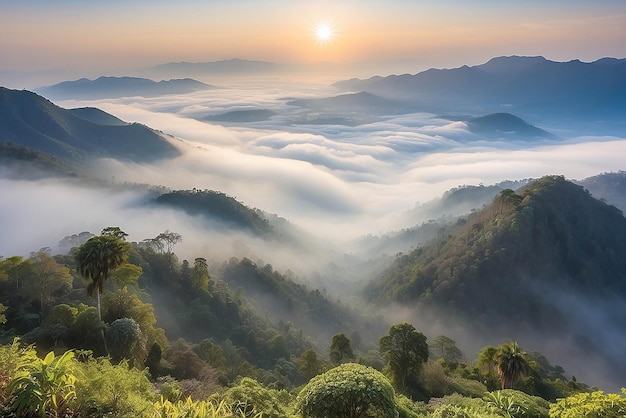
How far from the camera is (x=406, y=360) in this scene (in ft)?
159

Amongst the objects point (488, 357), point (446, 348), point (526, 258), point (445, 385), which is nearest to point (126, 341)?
point (445, 385)

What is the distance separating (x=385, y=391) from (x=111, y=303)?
112ft

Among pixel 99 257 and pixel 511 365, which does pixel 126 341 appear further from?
pixel 511 365

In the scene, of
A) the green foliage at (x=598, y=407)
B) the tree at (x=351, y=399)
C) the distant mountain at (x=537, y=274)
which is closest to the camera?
the green foliage at (x=598, y=407)

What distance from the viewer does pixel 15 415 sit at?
1068 cm

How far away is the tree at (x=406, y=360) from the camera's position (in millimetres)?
48000

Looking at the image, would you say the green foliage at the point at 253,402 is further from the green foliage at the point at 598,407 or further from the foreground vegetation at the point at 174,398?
the green foliage at the point at 598,407

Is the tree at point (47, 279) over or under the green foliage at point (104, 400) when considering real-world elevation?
under

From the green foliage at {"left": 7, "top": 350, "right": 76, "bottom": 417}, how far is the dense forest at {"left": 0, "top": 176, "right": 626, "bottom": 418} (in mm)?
39

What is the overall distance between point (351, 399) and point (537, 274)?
122m

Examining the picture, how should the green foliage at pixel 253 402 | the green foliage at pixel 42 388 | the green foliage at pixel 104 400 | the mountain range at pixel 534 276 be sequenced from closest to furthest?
the green foliage at pixel 42 388, the green foliage at pixel 104 400, the green foliage at pixel 253 402, the mountain range at pixel 534 276

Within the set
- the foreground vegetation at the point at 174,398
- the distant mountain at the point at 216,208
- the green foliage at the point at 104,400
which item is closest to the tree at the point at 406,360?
the foreground vegetation at the point at 174,398

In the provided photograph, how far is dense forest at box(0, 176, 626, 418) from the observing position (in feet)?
55.1

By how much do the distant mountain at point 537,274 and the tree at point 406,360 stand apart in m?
72.1
